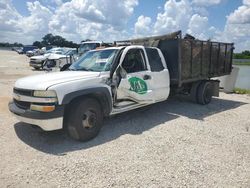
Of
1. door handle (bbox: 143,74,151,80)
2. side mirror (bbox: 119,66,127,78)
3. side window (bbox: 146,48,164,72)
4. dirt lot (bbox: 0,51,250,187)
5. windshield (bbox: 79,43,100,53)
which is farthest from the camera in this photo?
windshield (bbox: 79,43,100,53)

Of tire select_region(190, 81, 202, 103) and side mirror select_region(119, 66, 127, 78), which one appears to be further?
tire select_region(190, 81, 202, 103)

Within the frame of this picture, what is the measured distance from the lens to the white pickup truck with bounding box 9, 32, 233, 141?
454 cm

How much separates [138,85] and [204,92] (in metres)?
3.52

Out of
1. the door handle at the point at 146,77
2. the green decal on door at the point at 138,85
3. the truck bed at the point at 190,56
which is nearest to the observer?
the green decal on door at the point at 138,85

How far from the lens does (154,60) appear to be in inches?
269

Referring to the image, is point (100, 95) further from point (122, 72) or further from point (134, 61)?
point (134, 61)

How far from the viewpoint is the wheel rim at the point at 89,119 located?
198 inches

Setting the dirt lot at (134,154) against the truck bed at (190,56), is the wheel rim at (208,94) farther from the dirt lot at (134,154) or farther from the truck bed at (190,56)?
the dirt lot at (134,154)

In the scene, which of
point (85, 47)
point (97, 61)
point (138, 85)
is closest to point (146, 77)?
point (138, 85)

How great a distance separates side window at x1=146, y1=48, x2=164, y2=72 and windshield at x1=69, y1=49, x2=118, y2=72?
116cm

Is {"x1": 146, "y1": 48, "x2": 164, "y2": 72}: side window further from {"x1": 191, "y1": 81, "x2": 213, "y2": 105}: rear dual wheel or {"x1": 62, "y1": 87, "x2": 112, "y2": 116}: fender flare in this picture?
{"x1": 191, "y1": 81, "x2": 213, "y2": 105}: rear dual wheel

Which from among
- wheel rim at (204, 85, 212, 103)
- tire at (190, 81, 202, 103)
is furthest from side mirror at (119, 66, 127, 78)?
wheel rim at (204, 85, 212, 103)

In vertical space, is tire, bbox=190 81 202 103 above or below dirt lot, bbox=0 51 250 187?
above

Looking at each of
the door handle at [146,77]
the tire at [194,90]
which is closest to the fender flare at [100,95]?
the door handle at [146,77]
